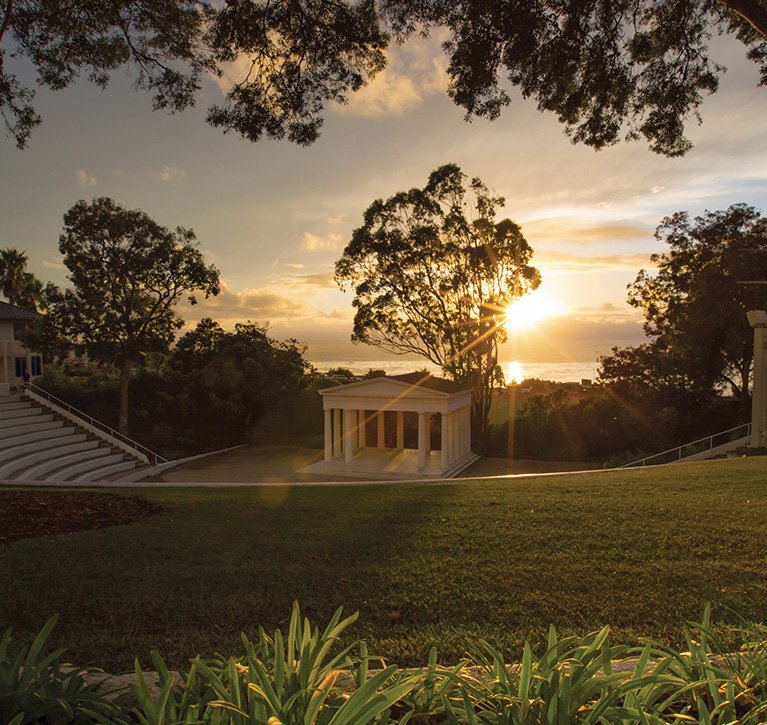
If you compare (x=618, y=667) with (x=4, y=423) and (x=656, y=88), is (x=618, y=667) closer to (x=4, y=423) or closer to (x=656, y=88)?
(x=656, y=88)

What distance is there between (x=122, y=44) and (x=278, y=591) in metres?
8.84

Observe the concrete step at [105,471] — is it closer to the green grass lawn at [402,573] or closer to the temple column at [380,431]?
the temple column at [380,431]

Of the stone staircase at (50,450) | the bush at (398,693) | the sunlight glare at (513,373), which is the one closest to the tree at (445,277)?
the sunlight glare at (513,373)

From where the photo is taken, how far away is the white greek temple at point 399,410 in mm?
22328

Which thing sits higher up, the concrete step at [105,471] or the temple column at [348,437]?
the temple column at [348,437]

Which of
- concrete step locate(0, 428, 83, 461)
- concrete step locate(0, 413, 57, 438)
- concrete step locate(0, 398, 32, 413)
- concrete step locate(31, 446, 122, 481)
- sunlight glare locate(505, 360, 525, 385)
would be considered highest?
sunlight glare locate(505, 360, 525, 385)

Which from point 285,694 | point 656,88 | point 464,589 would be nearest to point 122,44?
point 656,88

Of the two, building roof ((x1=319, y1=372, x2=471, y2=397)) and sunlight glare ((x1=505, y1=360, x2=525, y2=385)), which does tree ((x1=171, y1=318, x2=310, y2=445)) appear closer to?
building roof ((x1=319, y1=372, x2=471, y2=397))

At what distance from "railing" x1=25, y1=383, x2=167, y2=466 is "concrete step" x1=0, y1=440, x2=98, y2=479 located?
1.15m

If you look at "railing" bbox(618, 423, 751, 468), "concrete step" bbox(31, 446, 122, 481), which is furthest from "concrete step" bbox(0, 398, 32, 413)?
"railing" bbox(618, 423, 751, 468)

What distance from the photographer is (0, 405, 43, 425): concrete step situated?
869 inches

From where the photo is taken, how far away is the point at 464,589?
15.7 feet

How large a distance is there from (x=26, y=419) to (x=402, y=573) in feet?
72.7

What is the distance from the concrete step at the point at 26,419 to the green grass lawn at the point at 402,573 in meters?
17.0
